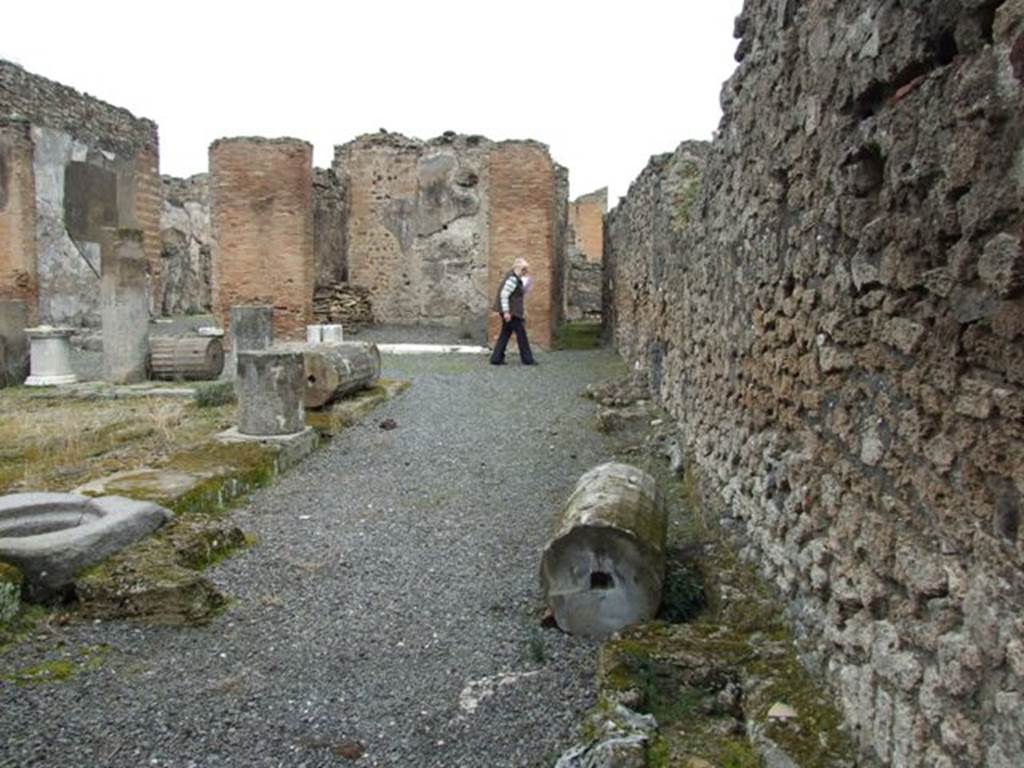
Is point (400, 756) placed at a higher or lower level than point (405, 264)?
lower

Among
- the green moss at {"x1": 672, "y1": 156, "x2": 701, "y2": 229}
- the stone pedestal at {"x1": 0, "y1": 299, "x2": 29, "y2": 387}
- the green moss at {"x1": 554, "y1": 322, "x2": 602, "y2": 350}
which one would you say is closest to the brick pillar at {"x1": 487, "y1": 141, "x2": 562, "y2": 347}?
the green moss at {"x1": 554, "y1": 322, "x2": 602, "y2": 350}

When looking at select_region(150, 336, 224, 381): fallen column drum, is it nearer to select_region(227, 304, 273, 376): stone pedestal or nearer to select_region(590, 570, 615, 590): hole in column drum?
select_region(227, 304, 273, 376): stone pedestal

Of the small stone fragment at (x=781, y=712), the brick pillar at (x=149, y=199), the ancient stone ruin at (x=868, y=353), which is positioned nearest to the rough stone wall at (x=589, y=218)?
the brick pillar at (x=149, y=199)

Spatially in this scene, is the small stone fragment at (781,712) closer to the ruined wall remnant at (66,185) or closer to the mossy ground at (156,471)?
the mossy ground at (156,471)

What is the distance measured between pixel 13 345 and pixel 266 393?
5688 mm

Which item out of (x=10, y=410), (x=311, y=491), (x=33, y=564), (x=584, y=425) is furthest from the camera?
(x=10, y=410)

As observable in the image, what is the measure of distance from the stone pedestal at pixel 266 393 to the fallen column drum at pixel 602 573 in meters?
3.94

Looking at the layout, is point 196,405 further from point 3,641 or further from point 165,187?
point 165,187

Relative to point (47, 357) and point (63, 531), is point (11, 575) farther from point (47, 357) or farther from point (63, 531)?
point (47, 357)

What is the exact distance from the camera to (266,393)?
24.3 feet

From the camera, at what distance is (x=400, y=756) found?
295cm

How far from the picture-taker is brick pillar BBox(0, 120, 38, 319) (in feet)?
51.9

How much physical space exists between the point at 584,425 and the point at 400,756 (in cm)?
580

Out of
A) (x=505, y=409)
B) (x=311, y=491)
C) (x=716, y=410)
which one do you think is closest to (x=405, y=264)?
(x=505, y=409)
